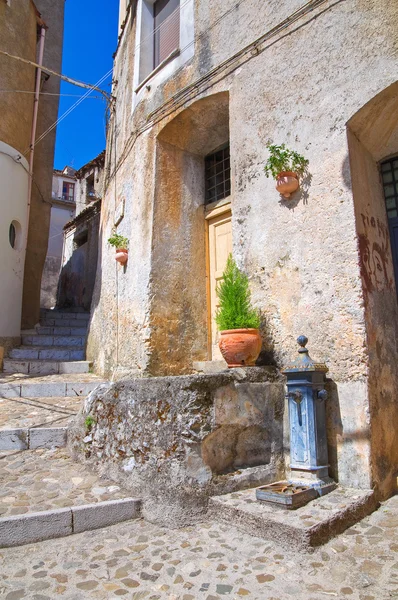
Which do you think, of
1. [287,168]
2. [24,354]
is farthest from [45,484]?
[24,354]

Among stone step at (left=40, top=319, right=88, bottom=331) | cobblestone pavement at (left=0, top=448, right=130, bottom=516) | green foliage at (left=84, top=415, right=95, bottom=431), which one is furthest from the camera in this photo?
stone step at (left=40, top=319, right=88, bottom=331)

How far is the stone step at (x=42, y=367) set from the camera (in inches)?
300

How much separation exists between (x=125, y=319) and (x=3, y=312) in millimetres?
3178

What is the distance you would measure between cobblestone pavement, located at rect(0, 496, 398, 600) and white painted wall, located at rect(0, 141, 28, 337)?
6.35 m

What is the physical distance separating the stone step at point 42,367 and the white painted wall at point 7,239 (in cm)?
105

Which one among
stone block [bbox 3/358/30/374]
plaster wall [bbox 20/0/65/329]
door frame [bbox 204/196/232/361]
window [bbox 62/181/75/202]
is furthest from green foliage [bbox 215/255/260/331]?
window [bbox 62/181/75/202]

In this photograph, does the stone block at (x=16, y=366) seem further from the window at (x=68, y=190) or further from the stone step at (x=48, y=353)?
the window at (x=68, y=190)

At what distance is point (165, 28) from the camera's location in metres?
7.72

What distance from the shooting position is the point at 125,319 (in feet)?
22.4

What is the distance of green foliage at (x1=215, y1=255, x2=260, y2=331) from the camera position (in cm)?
450

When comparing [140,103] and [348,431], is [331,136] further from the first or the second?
[140,103]

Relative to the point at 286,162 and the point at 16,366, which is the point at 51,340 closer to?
the point at 16,366

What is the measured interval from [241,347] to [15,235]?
7017 mm

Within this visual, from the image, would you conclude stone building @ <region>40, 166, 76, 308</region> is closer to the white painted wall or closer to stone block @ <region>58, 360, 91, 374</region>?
the white painted wall
